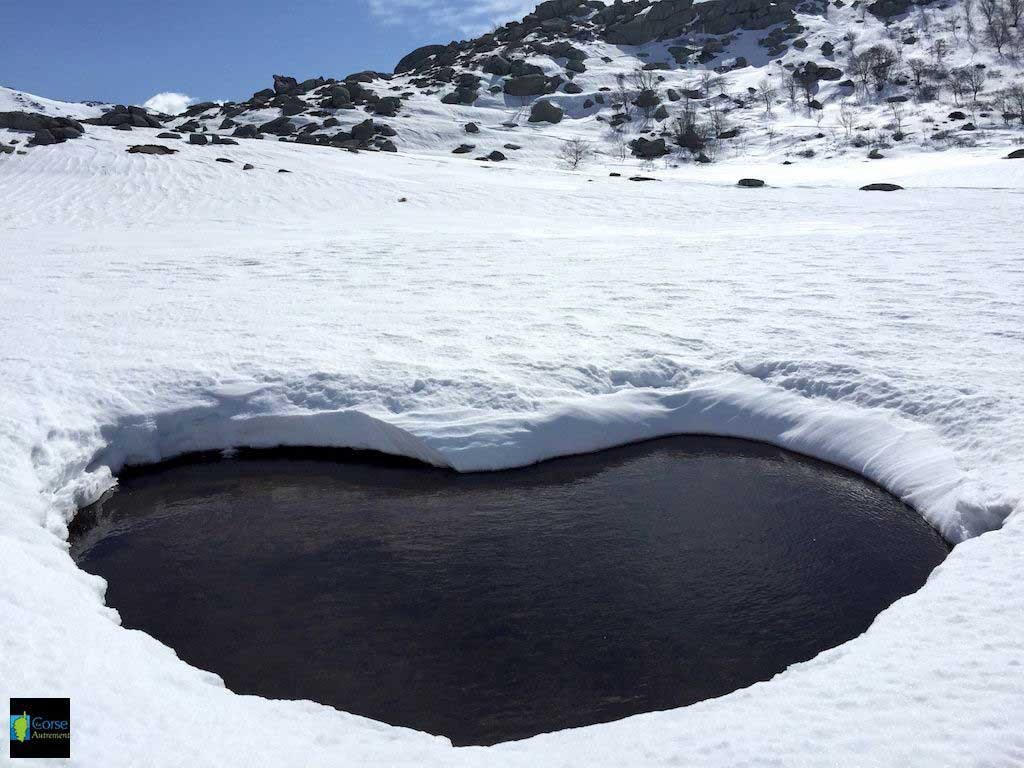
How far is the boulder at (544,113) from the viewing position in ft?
235

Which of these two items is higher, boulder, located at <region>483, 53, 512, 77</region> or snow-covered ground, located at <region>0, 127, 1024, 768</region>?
boulder, located at <region>483, 53, 512, 77</region>

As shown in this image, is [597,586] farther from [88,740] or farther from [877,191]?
[877,191]

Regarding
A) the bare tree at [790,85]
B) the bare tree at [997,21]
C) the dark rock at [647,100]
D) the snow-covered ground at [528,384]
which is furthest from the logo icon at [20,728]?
the bare tree at [997,21]

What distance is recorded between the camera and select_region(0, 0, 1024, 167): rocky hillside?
57.9 metres

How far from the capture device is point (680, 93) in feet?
262

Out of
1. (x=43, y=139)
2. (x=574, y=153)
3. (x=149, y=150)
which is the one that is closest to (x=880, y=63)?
(x=574, y=153)

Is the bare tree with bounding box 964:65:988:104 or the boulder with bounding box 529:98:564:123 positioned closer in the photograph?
the bare tree with bounding box 964:65:988:104

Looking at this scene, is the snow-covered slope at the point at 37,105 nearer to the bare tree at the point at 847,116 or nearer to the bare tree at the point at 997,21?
the bare tree at the point at 847,116

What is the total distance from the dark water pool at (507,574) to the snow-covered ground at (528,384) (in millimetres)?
497

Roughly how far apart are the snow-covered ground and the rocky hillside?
77.6 feet

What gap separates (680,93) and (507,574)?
81.2 metres

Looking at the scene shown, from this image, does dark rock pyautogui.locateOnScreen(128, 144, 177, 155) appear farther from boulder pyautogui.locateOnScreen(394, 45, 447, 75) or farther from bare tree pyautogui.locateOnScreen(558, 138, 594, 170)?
boulder pyautogui.locateOnScreen(394, 45, 447, 75)

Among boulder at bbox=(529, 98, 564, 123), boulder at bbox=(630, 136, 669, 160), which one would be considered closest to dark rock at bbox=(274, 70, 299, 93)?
boulder at bbox=(529, 98, 564, 123)

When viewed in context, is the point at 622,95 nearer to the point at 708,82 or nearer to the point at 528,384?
the point at 708,82
